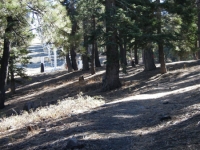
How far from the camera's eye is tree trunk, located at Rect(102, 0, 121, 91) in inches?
592

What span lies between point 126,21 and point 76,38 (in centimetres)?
281

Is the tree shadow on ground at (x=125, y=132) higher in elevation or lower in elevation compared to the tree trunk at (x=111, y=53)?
lower

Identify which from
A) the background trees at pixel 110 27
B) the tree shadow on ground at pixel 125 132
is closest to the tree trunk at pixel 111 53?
the background trees at pixel 110 27

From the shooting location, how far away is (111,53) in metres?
16.1

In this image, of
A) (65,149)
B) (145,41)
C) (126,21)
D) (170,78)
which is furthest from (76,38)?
(65,149)

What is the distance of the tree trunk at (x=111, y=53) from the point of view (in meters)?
15.0

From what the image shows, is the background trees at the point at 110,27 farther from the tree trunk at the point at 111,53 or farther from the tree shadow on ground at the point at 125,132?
the tree shadow on ground at the point at 125,132

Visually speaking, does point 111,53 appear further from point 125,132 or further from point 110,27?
point 125,132

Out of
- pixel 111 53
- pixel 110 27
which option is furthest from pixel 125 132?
pixel 111 53

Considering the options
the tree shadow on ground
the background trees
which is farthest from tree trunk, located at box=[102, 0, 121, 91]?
the tree shadow on ground

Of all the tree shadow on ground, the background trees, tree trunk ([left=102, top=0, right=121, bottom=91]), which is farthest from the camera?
Result: tree trunk ([left=102, top=0, right=121, bottom=91])

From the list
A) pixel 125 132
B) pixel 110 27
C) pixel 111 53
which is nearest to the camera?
pixel 125 132

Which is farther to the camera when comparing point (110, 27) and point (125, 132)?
point (110, 27)

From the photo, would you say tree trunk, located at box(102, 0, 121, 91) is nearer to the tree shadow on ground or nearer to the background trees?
the background trees
